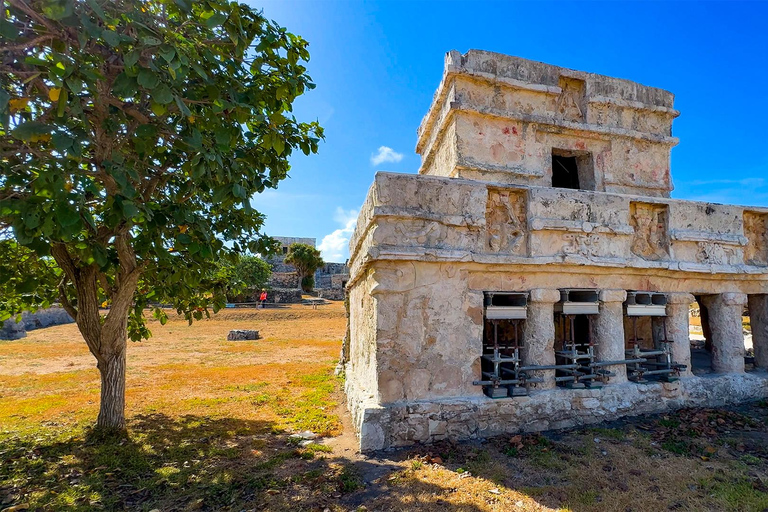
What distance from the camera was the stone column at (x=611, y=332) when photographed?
6586mm

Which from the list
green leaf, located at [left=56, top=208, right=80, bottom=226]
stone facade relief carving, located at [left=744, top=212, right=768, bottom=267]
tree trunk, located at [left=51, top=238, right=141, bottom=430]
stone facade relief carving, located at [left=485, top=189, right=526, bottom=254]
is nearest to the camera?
green leaf, located at [left=56, top=208, right=80, bottom=226]

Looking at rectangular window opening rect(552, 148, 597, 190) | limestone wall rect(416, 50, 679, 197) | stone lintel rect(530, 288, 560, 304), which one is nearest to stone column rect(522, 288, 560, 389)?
stone lintel rect(530, 288, 560, 304)

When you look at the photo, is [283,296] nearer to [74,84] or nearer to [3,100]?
[74,84]

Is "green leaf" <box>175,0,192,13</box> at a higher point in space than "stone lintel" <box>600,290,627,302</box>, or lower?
higher

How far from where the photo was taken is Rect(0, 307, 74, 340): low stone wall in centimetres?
1881

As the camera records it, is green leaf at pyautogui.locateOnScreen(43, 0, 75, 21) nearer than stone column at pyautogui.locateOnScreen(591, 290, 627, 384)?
Yes

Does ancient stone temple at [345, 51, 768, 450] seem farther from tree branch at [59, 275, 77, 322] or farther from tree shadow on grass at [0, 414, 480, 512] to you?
tree branch at [59, 275, 77, 322]

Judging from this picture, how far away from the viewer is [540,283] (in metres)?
6.34

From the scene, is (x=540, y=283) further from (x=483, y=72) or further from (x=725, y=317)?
(x=483, y=72)

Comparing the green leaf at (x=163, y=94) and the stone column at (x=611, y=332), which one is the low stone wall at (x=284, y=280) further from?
the green leaf at (x=163, y=94)

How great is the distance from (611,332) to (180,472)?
672cm

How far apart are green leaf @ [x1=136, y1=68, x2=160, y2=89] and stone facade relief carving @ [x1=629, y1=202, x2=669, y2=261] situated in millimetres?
7333

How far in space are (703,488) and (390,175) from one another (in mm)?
5245

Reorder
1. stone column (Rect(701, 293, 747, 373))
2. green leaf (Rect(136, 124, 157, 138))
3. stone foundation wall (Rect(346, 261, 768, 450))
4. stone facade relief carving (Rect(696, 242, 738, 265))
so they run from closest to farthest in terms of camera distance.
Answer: green leaf (Rect(136, 124, 157, 138))
stone foundation wall (Rect(346, 261, 768, 450))
stone facade relief carving (Rect(696, 242, 738, 265))
stone column (Rect(701, 293, 747, 373))
